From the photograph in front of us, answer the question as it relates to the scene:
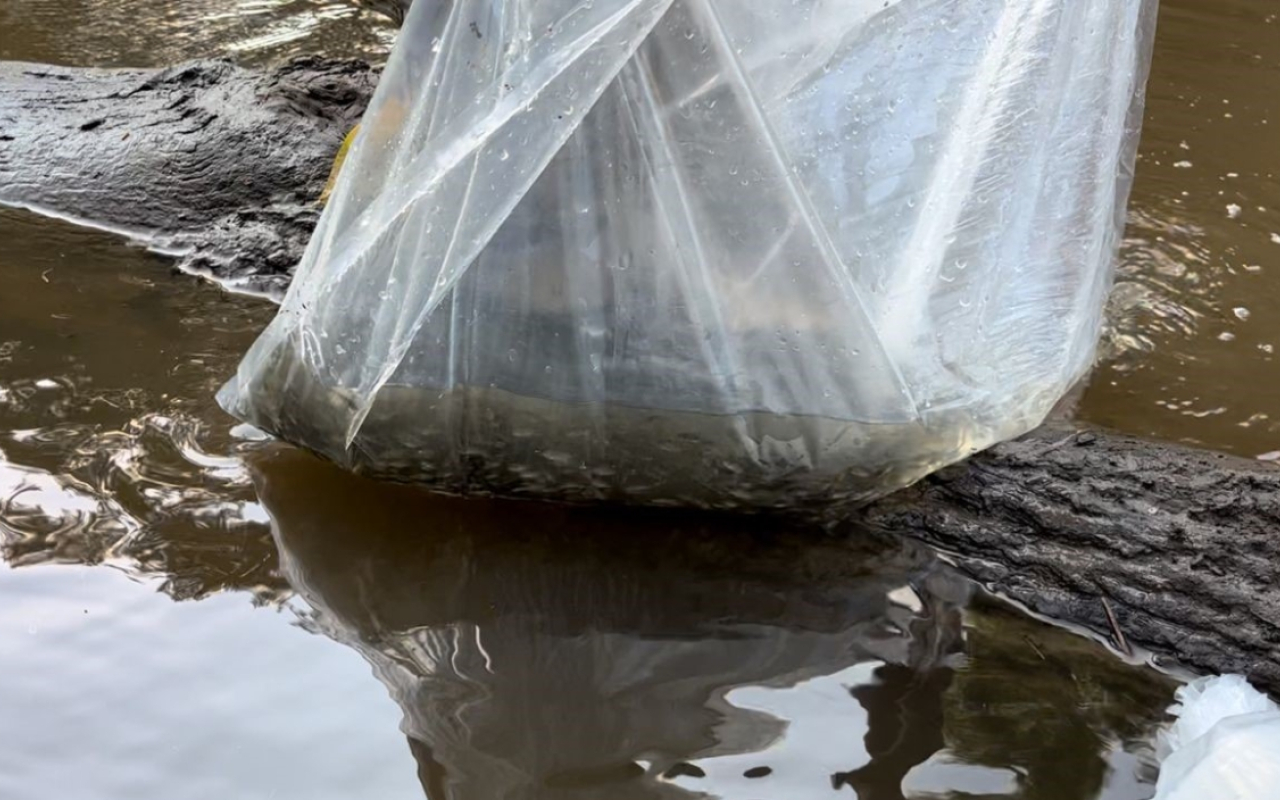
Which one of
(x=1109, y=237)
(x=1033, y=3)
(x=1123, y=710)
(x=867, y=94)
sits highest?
(x=1033, y=3)

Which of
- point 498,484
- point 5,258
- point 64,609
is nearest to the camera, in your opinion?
point 64,609

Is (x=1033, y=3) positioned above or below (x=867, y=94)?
above

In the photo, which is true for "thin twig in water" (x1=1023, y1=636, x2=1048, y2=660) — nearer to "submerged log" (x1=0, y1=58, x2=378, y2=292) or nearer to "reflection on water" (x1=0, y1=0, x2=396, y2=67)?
"submerged log" (x1=0, y1=58, x2=378, y2=292)

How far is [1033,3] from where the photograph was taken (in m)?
1.59

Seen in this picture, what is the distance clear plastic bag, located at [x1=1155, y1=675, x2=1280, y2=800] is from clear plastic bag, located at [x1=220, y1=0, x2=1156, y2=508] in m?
0.40

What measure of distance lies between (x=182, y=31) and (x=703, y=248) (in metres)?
2.80

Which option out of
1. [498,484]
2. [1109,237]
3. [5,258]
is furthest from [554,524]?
[5,258]

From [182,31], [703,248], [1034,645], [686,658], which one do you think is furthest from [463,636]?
[182,31]

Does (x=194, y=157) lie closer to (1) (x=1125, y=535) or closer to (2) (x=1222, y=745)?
(1) (x=1125, y=535)

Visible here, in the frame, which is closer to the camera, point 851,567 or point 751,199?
point 751,199

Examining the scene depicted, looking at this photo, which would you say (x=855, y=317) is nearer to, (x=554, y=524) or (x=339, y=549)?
(x=554, y=524)

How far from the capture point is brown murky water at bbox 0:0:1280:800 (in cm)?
134

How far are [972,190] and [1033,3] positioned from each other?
0.80 ft

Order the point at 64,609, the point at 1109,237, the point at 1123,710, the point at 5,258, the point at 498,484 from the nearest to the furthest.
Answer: the point at 1123,710
the point at 64,609
the point at 498,484
the point at 1109,237
the point at 5,258
